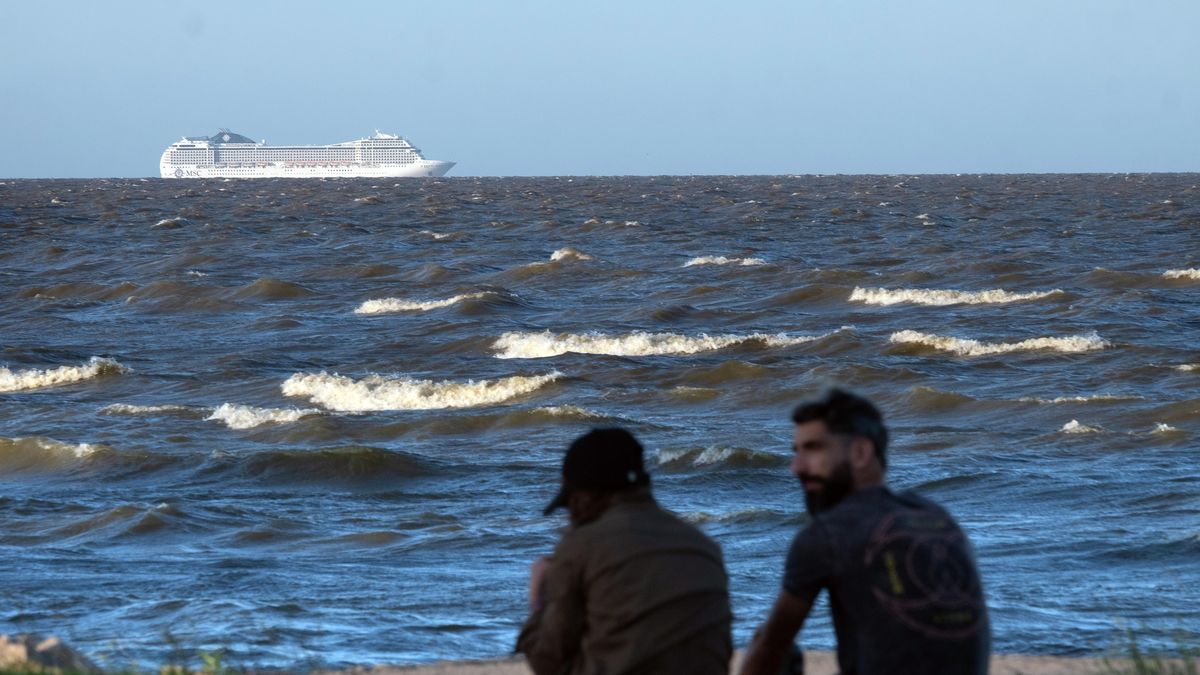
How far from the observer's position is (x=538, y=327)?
26.7m

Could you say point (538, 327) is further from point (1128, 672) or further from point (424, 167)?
point (424, 167)

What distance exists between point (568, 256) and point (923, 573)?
35.0m

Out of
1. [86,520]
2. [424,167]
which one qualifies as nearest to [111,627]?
[86,520]

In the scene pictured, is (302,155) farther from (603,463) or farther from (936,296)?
(603,463)

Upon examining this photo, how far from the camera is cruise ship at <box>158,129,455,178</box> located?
186500 mm

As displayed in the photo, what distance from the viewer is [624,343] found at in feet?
77.9

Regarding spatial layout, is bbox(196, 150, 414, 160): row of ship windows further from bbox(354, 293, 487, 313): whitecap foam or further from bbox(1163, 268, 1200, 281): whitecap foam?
bbox(1163, 268, 1200, 281): whitecap foam

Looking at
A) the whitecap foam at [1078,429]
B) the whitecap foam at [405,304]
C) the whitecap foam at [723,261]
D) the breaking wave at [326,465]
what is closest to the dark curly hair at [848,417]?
the breaking wave at [326,465]

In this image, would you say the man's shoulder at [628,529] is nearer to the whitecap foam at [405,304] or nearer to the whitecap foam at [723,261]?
the whitecap foam at [405,304]

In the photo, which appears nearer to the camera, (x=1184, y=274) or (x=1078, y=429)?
(x=1078, y=429)

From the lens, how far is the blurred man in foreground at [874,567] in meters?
3.97

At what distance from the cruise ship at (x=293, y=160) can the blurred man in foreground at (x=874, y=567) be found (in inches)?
7230

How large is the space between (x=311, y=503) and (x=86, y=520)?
68.3 inches

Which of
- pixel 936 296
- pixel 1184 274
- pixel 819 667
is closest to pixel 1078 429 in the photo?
pixel 819 667
